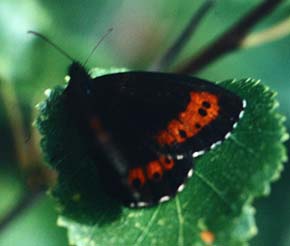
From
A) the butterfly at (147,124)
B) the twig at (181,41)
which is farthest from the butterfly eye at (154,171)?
the twig at (181,41)

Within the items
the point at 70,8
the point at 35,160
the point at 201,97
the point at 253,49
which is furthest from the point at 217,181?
the point at 70,8

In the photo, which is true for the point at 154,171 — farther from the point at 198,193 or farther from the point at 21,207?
the point at 21,207

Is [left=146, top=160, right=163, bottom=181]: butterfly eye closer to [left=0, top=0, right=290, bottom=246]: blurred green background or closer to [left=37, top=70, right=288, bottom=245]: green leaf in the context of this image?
[left=37, top=70, right=288, bottom=245]: green leaf

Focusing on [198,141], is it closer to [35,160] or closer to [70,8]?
[35,160]

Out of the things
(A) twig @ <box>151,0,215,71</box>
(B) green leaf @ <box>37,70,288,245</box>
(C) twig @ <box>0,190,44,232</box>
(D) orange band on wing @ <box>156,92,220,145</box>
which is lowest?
(B) green leaf @ <box>37,70,288,245</box>

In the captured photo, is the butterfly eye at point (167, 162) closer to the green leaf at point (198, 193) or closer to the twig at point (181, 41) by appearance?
the green leaf at point (198, 193)

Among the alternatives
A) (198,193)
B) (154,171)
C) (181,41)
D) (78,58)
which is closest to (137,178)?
(154,171)

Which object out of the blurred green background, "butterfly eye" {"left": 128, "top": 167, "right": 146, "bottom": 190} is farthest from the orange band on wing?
the blurred green background
